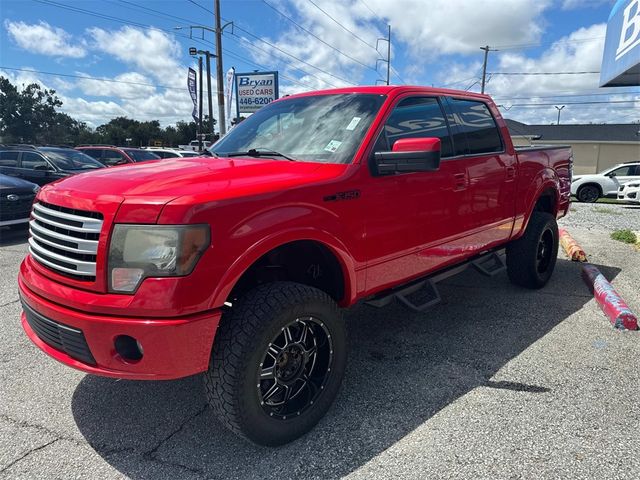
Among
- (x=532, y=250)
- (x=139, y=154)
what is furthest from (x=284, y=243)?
(x=139, y=154)

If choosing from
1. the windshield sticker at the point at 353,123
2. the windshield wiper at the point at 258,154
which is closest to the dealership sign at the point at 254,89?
the windshield wiper at the point at 258,154

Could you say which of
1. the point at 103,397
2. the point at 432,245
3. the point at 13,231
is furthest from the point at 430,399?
the point at 13,231

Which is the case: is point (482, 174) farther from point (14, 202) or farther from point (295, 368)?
point (14, 202)

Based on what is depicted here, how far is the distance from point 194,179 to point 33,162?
35.0ft

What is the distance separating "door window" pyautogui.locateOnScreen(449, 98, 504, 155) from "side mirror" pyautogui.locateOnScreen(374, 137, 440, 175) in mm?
1228

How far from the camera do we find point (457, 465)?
8.05 feet

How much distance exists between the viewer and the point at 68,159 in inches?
442

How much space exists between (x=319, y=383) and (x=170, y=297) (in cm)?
112

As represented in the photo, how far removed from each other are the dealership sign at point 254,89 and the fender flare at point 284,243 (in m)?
16.1

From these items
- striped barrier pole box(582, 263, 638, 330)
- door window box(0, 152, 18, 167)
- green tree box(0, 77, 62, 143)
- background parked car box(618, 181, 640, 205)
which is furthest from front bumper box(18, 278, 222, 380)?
green tree box(0, 77, 62, 143)

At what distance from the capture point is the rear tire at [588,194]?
17944 mm

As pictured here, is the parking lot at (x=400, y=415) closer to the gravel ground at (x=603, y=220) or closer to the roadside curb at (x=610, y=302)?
the roadside curb at (x=610, y=302)

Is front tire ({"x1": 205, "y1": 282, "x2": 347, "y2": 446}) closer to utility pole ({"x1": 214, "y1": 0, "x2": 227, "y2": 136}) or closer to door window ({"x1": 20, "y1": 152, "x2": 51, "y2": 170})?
door window ({"x1": 20, "y1": 152, "x2": 51, "y2": 170})

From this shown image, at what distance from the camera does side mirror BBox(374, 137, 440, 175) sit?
277 cm
